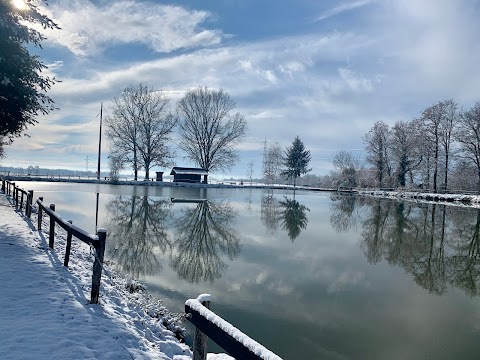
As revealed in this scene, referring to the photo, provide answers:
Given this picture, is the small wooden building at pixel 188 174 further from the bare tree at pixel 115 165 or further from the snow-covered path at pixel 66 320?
the snow-covered path at pixel 66 320

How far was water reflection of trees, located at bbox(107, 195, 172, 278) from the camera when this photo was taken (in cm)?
1066

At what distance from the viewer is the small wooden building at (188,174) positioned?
6431 centimetres

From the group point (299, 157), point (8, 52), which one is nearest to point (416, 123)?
point (299, 157)

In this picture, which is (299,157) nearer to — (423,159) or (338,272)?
(423,159)

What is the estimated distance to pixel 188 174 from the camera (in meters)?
64.8

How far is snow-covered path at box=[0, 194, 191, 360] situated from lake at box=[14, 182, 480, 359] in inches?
48.1

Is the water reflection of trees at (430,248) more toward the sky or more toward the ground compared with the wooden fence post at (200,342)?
more toward the ground

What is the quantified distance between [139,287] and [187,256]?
3556 mm

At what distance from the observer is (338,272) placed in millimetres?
10812

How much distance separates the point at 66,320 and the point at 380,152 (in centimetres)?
6967

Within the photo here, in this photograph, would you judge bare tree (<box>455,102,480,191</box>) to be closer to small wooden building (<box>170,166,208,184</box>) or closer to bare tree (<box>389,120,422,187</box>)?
bare tree (<box>389,120,422,187</box>)

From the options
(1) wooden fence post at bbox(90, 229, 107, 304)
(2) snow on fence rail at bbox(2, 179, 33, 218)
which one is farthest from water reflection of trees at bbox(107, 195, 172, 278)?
(1) wooden fence post at bbox(90, 229, 107, 304)

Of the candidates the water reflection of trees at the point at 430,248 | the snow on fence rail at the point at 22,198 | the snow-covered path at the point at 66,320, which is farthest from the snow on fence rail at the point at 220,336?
the snow on fence rail at the point at 22,198

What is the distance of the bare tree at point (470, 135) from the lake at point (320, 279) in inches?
1570
